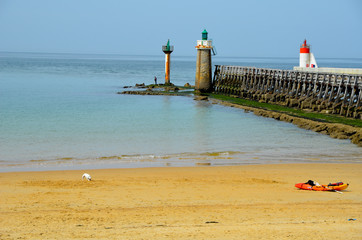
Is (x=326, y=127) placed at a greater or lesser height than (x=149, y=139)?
greater

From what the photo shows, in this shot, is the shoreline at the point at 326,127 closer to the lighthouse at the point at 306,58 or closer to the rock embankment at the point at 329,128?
the rock embankment at the point at 329,128

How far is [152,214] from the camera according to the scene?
8.61 metres

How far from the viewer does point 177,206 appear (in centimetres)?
921

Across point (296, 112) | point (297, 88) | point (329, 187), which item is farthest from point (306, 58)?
point (329, 187)

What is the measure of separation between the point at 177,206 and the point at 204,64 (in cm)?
3118

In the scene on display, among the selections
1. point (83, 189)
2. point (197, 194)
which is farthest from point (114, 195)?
point (197, 194)

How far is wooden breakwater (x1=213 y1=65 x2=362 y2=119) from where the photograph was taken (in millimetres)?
23766

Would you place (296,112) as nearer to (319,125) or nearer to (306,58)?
(319,125)

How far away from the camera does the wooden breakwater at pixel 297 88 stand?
23.8 meters

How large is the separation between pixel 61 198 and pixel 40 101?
2826 centimetres

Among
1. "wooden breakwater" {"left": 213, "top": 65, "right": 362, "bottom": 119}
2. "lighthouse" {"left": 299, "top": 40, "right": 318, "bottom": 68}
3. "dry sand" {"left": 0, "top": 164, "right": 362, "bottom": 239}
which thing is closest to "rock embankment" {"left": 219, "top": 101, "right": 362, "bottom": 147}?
"wooden breakwater" {"left": 213, "top": 65, "right": 362, "bottom": 119}

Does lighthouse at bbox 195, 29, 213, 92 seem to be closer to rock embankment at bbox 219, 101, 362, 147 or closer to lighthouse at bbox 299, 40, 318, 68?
→ lighthouse at bbox 299, 40, 318, 68

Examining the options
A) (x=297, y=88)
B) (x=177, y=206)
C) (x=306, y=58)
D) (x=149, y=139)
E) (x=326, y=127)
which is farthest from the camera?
(x=306, y=58)

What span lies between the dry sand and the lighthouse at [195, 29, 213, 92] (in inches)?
1063
